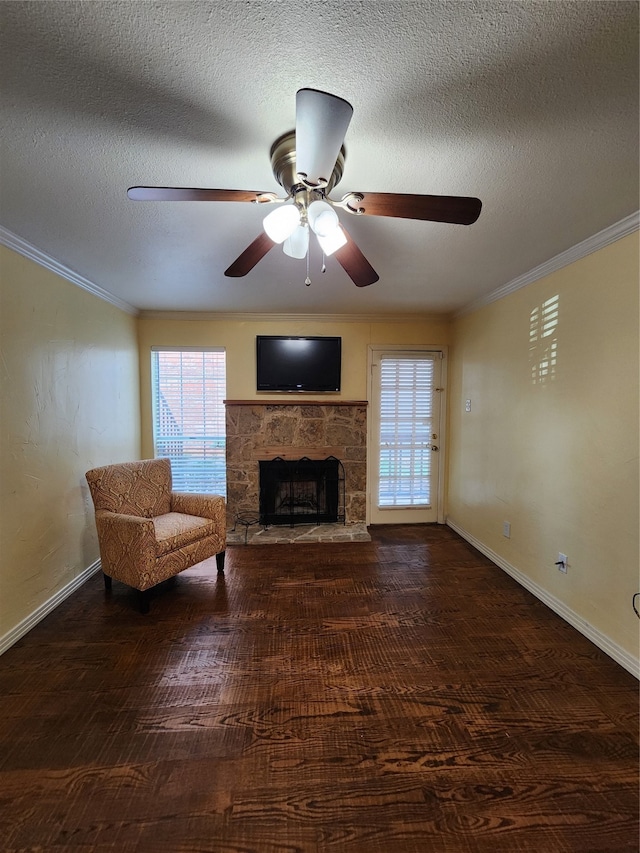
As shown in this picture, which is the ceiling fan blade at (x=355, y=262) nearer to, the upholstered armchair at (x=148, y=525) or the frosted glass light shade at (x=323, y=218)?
the frosted glass light shade at (x=323, y=218)

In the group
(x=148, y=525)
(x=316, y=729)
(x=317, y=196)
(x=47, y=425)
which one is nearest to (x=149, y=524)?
(x=148, y=525)

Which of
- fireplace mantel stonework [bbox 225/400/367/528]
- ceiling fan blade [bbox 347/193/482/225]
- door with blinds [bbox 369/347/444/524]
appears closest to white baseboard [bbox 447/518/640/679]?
door with blinds [bbox 369/347/444/524]

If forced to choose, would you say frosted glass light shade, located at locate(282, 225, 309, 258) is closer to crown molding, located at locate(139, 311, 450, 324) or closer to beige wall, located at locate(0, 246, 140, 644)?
beige wall, located at locate(0, 246, 140, 644)

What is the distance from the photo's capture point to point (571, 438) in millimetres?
2166

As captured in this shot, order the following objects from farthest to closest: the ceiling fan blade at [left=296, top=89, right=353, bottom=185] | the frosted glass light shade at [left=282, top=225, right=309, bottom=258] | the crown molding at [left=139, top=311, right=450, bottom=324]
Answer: the crown molding at [left=139, top=311, right=450, bottom=324] → the frosted glass light shade at [left=282, top=225, right=309, bottom=258] → the ceiling fan blade at [left=296, top=89, right=353, bottom=185]

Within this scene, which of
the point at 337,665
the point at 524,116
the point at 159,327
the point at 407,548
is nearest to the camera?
the point at 524,116

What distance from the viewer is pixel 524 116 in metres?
1.15

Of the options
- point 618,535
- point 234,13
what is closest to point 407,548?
point 618,535

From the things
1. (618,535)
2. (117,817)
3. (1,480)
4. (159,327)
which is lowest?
(117,817)

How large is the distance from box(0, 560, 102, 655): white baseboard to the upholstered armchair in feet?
0.81

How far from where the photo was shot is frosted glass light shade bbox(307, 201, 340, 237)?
1.17 m

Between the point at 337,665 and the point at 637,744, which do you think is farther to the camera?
the point at 337,665

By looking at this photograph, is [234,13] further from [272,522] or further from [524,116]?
[272,522]

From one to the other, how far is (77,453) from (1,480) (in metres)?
0.69
